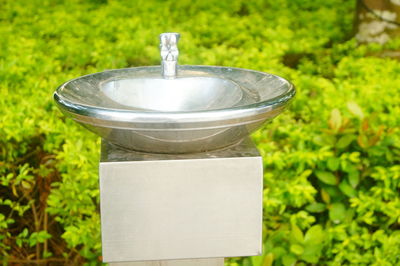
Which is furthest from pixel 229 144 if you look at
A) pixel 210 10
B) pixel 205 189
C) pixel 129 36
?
pixel 210 10

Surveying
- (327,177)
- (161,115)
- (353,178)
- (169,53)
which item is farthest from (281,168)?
(161,115)

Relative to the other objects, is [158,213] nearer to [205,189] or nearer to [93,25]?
[205,189]

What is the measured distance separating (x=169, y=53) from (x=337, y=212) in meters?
1.19

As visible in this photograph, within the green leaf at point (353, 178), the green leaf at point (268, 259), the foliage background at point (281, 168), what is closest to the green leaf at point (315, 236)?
the foliage background at point (281, 168)

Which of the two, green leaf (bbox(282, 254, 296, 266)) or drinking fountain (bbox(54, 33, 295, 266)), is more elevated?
drinking fountain (bbox(54, 33, 295, 266))

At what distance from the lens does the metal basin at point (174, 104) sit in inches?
46.9

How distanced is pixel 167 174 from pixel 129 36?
8.51 feet

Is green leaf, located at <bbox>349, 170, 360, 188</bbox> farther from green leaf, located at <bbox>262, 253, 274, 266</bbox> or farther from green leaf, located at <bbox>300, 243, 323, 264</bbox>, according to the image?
green leaf, located at <bbox>262, 253, 274, 266</bbox>

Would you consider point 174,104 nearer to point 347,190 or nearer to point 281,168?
point 281,168

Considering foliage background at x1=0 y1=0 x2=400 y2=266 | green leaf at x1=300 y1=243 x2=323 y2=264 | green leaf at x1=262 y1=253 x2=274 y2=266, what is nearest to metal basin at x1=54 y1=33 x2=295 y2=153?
foliage background at x1=0 y1=0 x2=400 y2=266

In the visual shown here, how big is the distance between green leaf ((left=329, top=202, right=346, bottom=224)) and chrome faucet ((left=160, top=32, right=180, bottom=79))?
109cm

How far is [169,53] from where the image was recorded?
1.57 metres

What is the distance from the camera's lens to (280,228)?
7.51 ft

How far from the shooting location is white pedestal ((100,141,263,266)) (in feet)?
4.35
